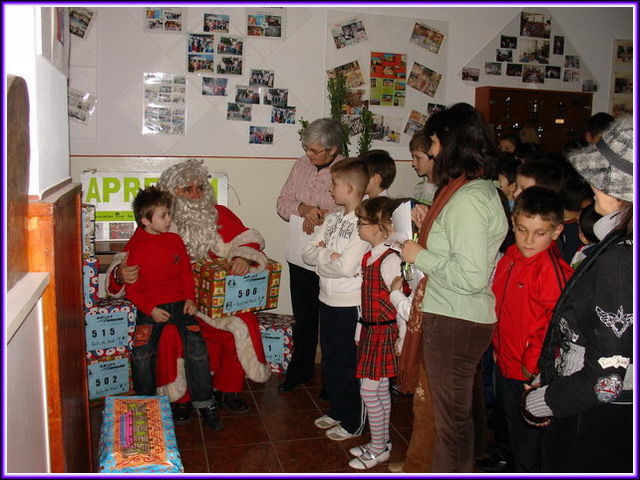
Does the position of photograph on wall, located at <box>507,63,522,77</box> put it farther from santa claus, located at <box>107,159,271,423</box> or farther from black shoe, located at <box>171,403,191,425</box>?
black shoe, located at <box>171,403,191,425</box>

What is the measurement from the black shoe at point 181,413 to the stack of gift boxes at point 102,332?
1.53 feet

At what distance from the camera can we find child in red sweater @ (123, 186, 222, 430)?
11.0ft

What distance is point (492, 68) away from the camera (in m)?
5.05

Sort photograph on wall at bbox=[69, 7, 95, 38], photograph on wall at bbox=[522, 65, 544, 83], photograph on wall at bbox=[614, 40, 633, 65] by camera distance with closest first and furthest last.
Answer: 1. photograph on wall at bbox=[69, 7, 95, 38]
2. photograph on wall at bbox=[522, 65, 544, 83]
3. photograph on wall at bbox=[614, 40, 633, 65]

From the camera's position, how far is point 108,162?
4340 millimetres

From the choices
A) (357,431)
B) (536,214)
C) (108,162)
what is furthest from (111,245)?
(536,214)

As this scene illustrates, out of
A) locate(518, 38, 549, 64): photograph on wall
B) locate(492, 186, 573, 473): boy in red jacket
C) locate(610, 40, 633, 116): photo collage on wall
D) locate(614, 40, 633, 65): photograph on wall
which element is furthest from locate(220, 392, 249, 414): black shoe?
locate(614, 40, 633, 65): photograph on wall

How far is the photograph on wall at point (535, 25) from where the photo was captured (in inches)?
199

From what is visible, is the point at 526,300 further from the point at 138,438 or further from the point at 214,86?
the point at 214,86

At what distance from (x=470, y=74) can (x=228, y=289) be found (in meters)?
2.88

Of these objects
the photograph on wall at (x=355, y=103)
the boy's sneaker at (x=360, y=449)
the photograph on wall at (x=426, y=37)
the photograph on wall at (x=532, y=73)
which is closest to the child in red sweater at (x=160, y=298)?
the boy's sneaker at (x=360, y=449)

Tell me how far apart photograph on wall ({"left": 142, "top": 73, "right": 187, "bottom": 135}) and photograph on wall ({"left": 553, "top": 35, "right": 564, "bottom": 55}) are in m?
3.15

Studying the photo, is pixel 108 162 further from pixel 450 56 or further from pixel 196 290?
pixel 450 56

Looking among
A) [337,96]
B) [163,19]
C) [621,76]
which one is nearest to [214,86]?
[163,19]
